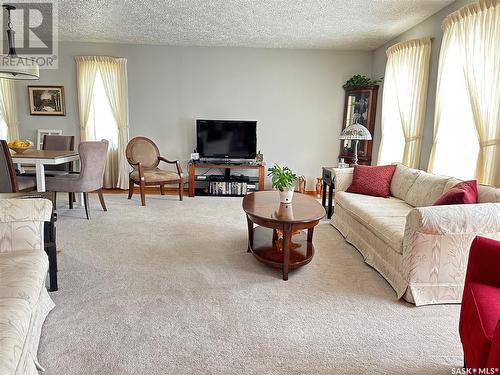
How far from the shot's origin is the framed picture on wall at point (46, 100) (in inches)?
217

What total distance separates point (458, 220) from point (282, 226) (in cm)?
114

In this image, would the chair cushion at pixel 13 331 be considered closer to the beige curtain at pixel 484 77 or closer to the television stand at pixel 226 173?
the beige curtain at pixel 484 77

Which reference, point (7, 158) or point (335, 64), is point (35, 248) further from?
point (335, 64)

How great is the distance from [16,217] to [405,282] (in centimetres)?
244

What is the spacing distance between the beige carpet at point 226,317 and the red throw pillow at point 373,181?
2.92 feet

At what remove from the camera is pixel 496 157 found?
2629 mm

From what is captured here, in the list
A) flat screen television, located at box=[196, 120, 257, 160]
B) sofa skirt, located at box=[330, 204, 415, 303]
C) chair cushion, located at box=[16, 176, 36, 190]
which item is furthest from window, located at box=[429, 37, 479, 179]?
chair cushion, located at box=[16, 176, 36, 190]

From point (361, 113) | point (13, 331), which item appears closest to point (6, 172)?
point (13, 331)

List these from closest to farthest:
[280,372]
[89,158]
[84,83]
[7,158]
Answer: [280,372]
[7,158]
[89,158]
[84,83]

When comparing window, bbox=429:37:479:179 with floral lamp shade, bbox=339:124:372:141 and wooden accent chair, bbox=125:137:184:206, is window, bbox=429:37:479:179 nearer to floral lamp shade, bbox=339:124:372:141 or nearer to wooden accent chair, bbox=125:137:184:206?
floral lamp shade, bbox=339:124:372:141

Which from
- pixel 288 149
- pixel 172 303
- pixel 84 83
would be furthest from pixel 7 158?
pixel 288 149

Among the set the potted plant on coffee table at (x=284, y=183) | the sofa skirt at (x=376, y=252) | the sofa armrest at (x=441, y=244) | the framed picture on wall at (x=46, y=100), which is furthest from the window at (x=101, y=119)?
the sofa armrest at (x=441, y=244)

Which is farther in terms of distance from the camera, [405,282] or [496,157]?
Answer: [496,157]

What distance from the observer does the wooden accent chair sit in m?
4.81
